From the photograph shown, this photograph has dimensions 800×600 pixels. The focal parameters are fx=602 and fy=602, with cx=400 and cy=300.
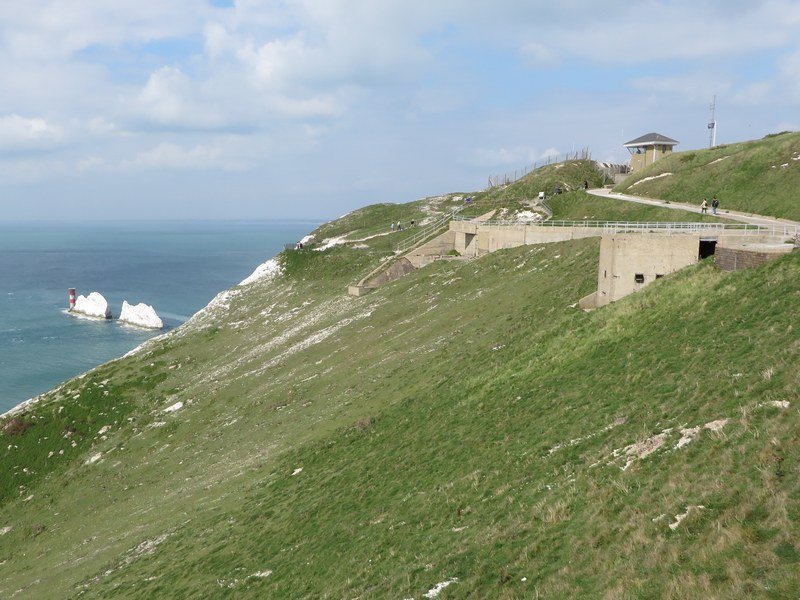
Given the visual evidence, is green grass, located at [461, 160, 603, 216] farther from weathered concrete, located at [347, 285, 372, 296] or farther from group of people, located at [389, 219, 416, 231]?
weathered concrete, located at [347, 285, 372, 296]

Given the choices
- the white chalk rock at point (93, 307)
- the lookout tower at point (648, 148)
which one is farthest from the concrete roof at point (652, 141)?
the white chalk rock at point (93, 307)

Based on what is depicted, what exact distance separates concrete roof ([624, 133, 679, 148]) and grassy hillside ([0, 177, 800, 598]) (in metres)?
46.0

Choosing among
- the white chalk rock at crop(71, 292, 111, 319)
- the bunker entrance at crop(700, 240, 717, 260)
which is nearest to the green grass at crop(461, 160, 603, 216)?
the bunker entrance at crop(700, 240, 717, 260)

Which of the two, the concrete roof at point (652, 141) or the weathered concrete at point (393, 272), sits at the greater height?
the concrete roof at point (652, 141)

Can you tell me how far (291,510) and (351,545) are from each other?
21.8 feet

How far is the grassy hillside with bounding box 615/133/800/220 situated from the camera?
6028cm

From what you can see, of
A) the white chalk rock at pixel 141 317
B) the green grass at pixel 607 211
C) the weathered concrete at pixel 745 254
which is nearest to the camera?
the weathered concrete at pixel 745 254

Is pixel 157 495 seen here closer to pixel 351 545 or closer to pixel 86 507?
pixel 86 507

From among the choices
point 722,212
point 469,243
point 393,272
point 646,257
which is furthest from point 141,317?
point 646,257

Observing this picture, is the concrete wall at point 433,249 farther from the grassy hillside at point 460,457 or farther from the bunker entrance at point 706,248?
the bunker entrance at point 706,248

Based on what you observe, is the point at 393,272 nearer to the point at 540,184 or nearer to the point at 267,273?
the point at 267,273

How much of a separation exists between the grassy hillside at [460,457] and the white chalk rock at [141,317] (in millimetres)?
76720

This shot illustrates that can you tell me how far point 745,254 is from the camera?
2886 centimetres

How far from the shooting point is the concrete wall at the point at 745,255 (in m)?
28.1
